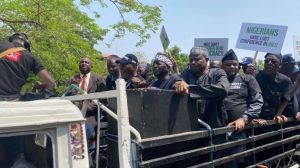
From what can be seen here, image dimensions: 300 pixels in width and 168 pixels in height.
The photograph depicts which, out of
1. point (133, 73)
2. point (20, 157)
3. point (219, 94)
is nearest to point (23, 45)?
point (133, 73)

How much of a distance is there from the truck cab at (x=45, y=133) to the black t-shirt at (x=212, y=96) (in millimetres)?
1223

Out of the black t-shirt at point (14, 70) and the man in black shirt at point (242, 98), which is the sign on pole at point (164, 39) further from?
the black t-shirt at point (14, 70)

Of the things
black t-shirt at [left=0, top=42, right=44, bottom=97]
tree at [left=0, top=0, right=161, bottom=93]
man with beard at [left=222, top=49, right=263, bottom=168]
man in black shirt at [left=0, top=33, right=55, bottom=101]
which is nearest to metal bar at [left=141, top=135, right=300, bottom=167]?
man with beard at [left=222, top=49, right=263, bottom=168]

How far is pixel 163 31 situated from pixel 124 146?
5.09 meters

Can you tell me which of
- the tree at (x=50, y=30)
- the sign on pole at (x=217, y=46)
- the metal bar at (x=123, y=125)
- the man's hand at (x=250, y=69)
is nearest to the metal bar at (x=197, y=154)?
the metal bar at (x=123, y=125)

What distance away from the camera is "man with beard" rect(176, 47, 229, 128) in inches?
122

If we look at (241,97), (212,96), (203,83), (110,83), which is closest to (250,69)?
(241,97)

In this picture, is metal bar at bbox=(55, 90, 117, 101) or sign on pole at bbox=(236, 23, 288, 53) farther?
sign on pole at bbox=(236, 23, 288, 53)

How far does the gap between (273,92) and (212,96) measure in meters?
1.75

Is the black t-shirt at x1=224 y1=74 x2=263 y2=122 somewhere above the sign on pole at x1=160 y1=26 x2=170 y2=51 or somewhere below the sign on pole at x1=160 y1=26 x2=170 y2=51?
below

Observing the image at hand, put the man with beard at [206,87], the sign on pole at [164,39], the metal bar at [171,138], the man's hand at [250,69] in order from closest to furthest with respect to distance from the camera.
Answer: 1. the metal bar at [171,138]
2. the man with beard at [206,87]
3. the man's hand at [250,69]
4. the sign on pole at [164,39]

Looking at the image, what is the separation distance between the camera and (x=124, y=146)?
225 cm

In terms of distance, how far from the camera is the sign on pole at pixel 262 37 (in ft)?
25.1

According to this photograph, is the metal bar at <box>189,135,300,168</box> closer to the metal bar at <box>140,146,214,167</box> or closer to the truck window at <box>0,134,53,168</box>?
the metal bar at <box>140,146,214,167</box>
